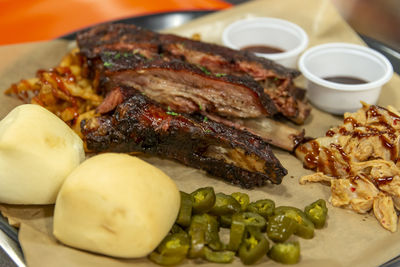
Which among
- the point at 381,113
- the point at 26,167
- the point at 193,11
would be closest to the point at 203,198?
the point at 26,167

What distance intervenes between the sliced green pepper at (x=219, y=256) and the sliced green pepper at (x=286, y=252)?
12.5 inches

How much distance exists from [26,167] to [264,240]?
192 cm

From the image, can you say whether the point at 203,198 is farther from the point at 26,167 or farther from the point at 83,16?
the point at 83,16

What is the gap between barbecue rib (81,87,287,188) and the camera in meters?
4.12

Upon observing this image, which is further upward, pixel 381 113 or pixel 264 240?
pixel 381 113

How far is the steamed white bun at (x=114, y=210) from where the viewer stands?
3291mm

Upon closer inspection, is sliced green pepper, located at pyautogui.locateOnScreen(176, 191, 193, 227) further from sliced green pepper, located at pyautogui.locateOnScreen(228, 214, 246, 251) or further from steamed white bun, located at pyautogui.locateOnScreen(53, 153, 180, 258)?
sliced green pepper, located at pyautogui.locateOnScreen(228, 214, 246, 251)

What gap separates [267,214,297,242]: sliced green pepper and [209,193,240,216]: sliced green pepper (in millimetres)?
313

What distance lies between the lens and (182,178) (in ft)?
14.6

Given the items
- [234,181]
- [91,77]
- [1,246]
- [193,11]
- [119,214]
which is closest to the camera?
[119,214]

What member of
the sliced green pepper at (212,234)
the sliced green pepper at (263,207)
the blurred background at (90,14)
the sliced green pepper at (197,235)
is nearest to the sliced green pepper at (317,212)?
the sliced green pepper at (263,207)

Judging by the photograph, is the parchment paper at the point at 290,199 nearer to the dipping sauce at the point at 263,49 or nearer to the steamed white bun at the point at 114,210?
the steamed white bun at the point at 114,210

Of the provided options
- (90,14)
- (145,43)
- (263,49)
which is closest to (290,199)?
(145,43)

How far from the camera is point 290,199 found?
13.8 ft
